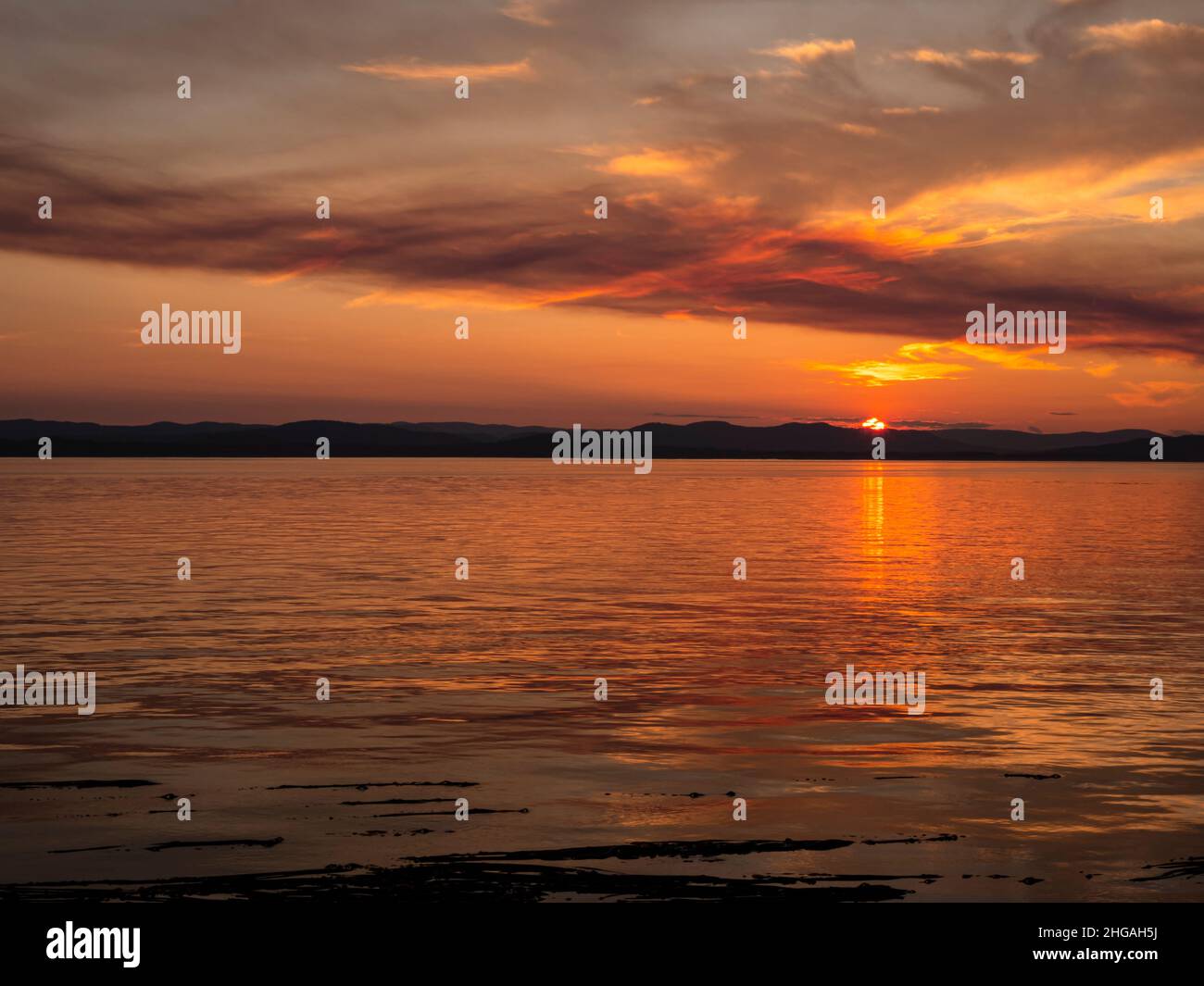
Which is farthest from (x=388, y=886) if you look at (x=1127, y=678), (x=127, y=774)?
(x=1127, y=678)

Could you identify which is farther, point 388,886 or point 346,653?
point 346,653

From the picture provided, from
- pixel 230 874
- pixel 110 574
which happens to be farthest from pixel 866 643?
pixel 110 574

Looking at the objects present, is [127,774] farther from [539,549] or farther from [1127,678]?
[539,549]

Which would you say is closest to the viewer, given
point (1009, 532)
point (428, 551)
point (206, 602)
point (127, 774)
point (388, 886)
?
point (388, 886)

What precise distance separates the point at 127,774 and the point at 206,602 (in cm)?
2088

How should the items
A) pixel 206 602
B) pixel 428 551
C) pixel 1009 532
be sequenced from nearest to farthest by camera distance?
pixel 206 602
pixel 428 551
pixel 1009 532

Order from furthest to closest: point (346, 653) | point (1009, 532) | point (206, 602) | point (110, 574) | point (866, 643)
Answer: point (1009, 532) → point (110, 574) → point (206, 602) → point (866, 643) → point (346, 653)

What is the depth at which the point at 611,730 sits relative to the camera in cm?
2102

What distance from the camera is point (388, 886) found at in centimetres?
1273

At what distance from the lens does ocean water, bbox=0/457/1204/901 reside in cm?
1392

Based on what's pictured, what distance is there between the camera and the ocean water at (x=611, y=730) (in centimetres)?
1392
